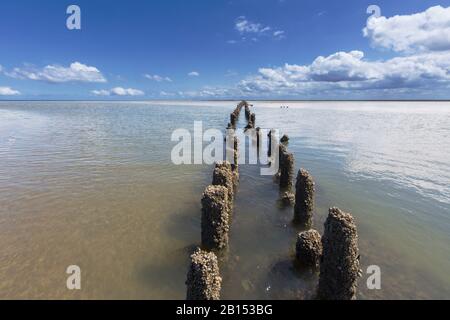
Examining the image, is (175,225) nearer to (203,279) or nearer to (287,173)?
(203,279)

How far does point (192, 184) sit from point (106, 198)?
3755 millimetres

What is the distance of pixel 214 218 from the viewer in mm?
6594

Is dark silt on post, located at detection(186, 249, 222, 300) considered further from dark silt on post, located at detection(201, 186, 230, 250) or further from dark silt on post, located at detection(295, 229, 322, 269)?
dark silt on post, located at detection(295, 229, 322, 269)

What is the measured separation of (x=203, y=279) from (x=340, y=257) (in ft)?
8.60

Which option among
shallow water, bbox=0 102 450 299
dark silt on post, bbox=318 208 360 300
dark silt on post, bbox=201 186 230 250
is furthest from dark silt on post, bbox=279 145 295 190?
Result: dark silt on post, bbox=318 208 360 300

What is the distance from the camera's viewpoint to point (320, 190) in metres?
11.8

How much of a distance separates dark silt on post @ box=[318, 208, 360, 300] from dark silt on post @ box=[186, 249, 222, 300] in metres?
2.29

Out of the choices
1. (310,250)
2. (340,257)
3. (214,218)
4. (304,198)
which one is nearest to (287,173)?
(304,198)

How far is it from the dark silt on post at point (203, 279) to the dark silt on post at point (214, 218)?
6.84ft

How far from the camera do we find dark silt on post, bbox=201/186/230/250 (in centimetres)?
649

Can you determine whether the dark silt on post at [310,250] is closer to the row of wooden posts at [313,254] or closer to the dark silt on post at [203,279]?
the row of wooden posts at [313,254]
